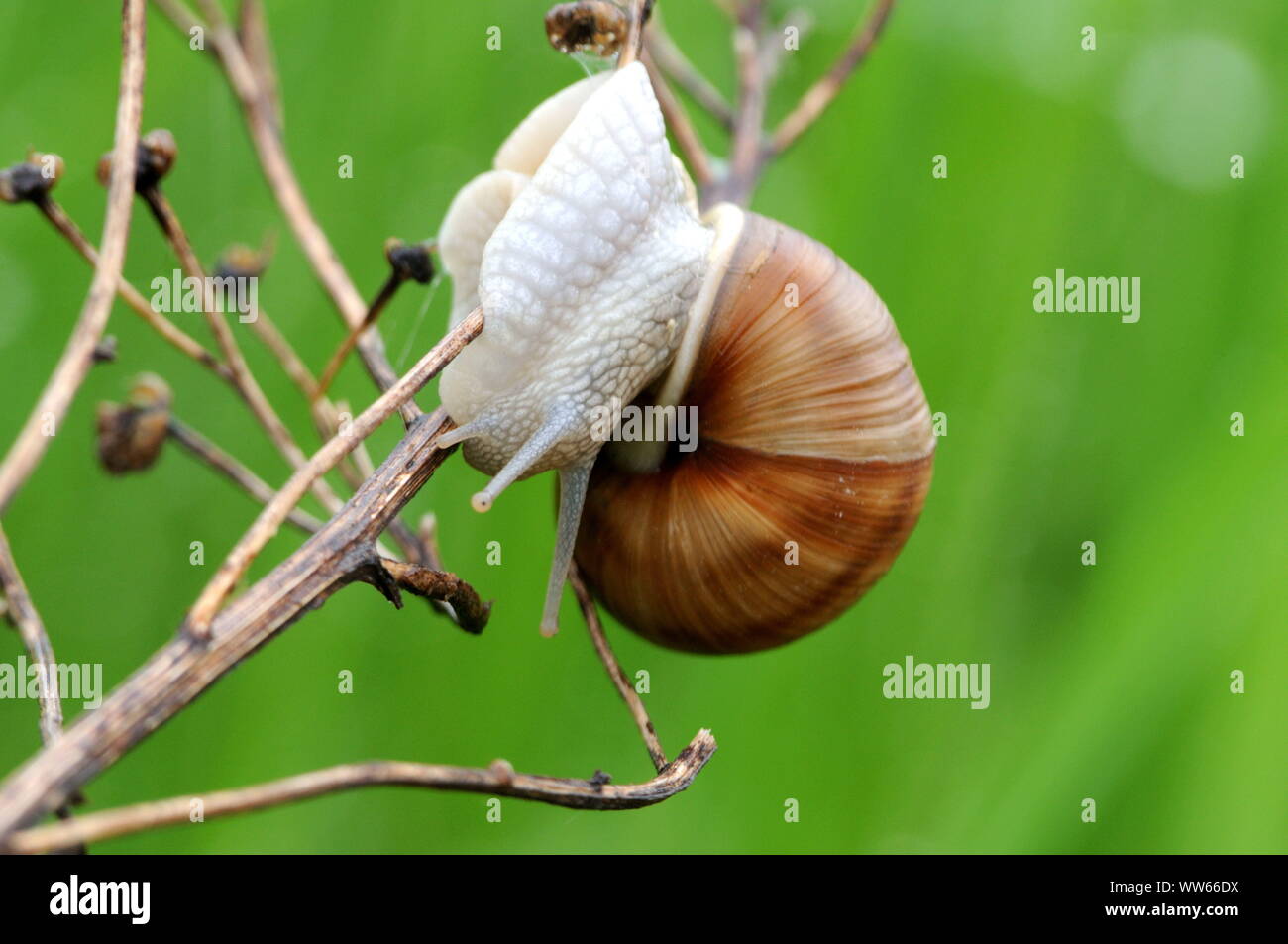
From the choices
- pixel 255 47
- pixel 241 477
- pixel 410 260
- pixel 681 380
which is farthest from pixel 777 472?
pixel 255 47

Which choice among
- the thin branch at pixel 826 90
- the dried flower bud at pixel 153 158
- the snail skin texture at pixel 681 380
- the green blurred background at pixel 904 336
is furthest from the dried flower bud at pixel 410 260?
the green blurred background at pixel 904 336

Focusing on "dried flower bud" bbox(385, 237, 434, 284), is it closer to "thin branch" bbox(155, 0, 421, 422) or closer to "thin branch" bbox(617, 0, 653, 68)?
"thin branch" bbox(155, 0, 421, 422)

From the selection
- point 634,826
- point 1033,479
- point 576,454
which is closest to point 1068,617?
point 1033,479

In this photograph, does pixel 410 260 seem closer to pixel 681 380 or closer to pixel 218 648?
pixel 681 380

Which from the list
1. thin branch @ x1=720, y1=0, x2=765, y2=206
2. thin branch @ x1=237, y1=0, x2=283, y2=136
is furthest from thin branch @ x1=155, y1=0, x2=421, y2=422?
thin branch @ x1=720, y1=0, x2=765, y2=206

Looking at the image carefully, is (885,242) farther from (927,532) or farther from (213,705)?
(213,705)

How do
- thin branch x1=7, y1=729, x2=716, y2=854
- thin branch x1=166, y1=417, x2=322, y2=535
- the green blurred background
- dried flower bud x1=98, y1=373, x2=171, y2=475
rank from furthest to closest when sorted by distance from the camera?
the green blurred background, dried flower bud x1=98, y1=373, x2=171, y2=475, thin branch x1=166, y1=417, x2=322, y2=535, thin branch x1=7, y1=729, x2=716, y2=854

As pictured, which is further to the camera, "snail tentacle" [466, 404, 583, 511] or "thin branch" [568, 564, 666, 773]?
"snail tentacle" [466, 404, 583, 511]

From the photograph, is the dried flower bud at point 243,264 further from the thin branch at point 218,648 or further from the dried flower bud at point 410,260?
the thin branch at point 218,648
